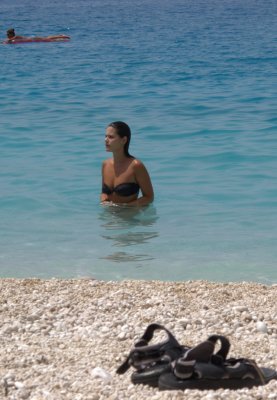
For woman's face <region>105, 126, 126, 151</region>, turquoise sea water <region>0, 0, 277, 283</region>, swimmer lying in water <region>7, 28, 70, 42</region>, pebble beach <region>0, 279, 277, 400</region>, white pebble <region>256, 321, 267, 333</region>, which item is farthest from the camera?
swimmer lying in water <region>7, 28, 70, 42</region>

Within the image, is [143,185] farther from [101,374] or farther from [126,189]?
[101,374]

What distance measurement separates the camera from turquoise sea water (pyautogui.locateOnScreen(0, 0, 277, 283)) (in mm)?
7719

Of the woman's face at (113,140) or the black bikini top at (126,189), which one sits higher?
the woman's face at (113,140)

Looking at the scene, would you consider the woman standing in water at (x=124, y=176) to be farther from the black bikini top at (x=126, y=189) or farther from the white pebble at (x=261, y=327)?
the white pebble at (x=261, y=327)

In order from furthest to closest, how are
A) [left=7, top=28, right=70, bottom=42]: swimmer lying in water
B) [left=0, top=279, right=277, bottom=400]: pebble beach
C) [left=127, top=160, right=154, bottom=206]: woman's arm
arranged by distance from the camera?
[left=7, top=28, right=70, bottom=42]: swimmer lying in water < [left=127, top=160, right=154, bottom=206]: woman's arm < [left=0, top=279, right=277, bottom=400]: pebble beach

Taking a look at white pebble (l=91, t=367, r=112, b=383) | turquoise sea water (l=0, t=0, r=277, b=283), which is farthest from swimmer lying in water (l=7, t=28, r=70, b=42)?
white pebble (l=91, t=367, r=112, b=383)

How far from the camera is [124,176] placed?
881 cm

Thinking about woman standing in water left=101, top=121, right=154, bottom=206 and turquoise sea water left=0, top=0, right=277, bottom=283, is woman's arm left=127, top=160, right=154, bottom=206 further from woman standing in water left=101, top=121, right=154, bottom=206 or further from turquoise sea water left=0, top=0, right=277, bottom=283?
turquoise sea water left=0, top=0, right=277, bottom=283

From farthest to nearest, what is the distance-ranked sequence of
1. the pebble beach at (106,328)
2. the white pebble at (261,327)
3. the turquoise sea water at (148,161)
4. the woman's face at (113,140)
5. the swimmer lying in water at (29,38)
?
the swimmer lying in water at (29,38)
the woman's face at (113,140)
the turquoise sea water at (148,161)
the white pebble at (261,327)
the pebble beach at (106,328)

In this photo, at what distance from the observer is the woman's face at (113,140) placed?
28.2 ft

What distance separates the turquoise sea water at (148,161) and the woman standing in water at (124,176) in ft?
0.42

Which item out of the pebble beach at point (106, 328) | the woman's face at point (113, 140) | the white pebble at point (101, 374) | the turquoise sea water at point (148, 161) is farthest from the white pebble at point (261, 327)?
the woman's face at point (113, 140)

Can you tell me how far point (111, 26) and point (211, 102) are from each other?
67.9ft

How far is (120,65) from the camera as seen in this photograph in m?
21.9
